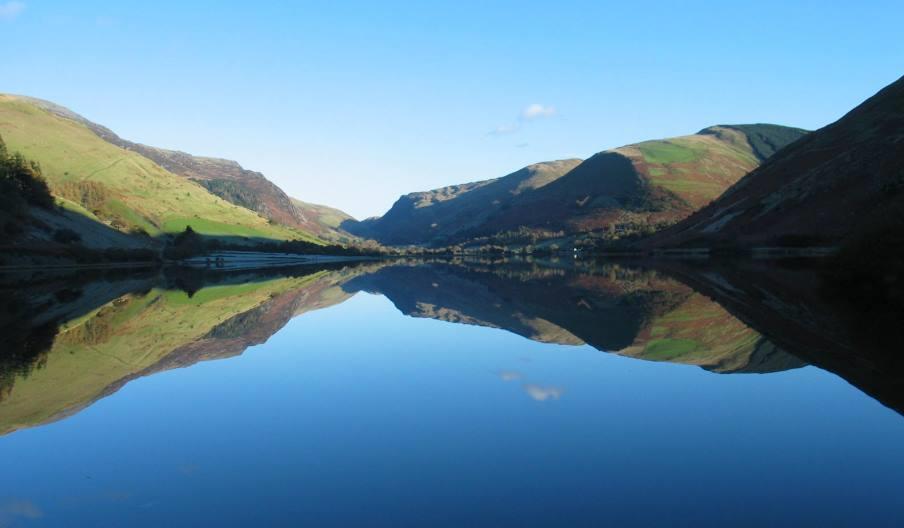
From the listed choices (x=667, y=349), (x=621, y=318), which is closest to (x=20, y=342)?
(x=667, y=349)

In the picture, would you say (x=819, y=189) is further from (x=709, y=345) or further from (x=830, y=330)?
(x=709, y=345)

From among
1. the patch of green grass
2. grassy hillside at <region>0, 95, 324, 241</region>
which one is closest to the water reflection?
the patch of green grass

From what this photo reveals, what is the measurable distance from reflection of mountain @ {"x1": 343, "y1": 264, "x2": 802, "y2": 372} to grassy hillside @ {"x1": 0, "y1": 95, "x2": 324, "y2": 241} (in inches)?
3539

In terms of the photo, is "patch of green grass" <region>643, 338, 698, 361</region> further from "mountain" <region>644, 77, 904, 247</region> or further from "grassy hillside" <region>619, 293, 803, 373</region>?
"mountain" <region>644, 77, 904, 247</region>

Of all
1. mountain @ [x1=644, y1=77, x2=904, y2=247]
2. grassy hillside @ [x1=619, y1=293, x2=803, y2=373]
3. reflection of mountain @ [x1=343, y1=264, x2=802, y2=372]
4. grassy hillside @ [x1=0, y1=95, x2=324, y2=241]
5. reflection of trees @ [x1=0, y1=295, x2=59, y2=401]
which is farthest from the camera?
grassy hillside @ [x1=0, y1=95, x2=324, y2=241]

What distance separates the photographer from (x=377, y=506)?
25.6 ft

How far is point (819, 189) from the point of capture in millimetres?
84375

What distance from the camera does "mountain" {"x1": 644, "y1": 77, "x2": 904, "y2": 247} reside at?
70.8 m

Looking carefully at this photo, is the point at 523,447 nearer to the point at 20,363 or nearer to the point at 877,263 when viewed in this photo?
the point at 20,363

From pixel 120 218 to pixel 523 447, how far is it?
12456cm

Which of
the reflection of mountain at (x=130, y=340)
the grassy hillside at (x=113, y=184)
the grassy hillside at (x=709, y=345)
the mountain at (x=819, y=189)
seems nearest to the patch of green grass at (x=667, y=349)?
the grassy hillside at (x=709, y=345)

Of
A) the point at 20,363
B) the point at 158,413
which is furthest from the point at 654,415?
the point at 20,363

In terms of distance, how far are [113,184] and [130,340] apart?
129 meters

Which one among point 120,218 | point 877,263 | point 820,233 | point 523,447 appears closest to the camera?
point 523,447
